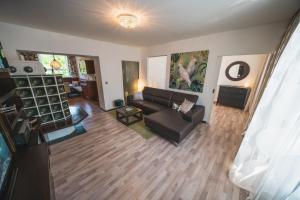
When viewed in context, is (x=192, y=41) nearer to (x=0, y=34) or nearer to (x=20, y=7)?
(x=20, y=7)

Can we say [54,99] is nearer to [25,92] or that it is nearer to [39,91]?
[39,91]

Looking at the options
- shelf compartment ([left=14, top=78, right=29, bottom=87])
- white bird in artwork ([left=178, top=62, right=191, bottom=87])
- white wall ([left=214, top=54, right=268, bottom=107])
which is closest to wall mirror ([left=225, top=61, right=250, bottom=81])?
white wall ([left=214, top=54, right=268, bottom=107])

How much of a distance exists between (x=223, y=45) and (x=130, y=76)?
3.45 meters

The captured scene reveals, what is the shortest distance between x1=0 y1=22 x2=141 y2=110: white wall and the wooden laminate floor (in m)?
1.99

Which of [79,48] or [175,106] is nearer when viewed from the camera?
[79,48]

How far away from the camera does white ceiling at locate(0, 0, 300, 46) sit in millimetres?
1520

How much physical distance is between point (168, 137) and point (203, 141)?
2.77ft

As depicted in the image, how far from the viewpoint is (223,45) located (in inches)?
107

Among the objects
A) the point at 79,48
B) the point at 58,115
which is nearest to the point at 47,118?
the point at 58,115

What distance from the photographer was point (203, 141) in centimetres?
250

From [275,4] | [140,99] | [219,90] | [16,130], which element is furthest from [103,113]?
[219,90]

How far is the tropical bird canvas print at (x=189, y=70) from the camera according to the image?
316 centimetres

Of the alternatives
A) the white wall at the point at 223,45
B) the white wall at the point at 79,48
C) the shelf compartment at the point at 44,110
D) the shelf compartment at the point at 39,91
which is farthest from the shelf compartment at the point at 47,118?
the white wall at the point at 223,45

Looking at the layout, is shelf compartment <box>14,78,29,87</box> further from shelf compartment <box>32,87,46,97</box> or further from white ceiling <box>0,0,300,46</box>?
white ceiling <box>0,0,300,46</box>
